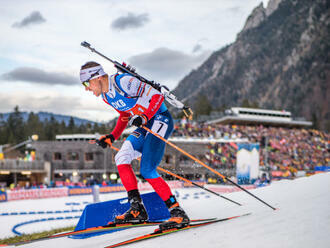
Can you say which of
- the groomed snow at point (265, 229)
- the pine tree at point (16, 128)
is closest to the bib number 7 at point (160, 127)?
the groomed snow at point (265, 229)

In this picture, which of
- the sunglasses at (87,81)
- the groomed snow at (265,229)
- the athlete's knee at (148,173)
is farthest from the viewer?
the sunglasses at (87,81)

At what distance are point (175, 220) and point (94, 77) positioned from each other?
261cm

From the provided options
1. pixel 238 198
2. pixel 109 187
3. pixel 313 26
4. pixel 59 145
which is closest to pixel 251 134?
pixel 59 145

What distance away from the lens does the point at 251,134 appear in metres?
65.6

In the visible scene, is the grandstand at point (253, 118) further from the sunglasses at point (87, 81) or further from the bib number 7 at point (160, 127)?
the sunglasses at point (87, 81)

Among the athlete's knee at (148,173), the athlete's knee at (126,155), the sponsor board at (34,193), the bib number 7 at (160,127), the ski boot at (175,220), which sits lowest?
the sponsor board at (34,193)

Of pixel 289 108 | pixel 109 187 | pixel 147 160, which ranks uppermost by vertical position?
pixel 289 108

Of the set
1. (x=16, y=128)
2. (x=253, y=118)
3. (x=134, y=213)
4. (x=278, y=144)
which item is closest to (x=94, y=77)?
(x=134, y=213)

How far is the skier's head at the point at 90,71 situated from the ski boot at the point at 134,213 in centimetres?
198

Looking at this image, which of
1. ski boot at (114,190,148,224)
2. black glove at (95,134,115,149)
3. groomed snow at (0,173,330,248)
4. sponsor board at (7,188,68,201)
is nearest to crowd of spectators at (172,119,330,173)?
sponsor board at (7,188,68,201)

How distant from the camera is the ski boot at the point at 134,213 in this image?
18.6ft

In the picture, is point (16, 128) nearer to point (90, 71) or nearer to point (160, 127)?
point (90, 71)

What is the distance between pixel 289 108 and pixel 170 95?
172 meters

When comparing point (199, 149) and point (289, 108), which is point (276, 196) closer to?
point (199, 149)
